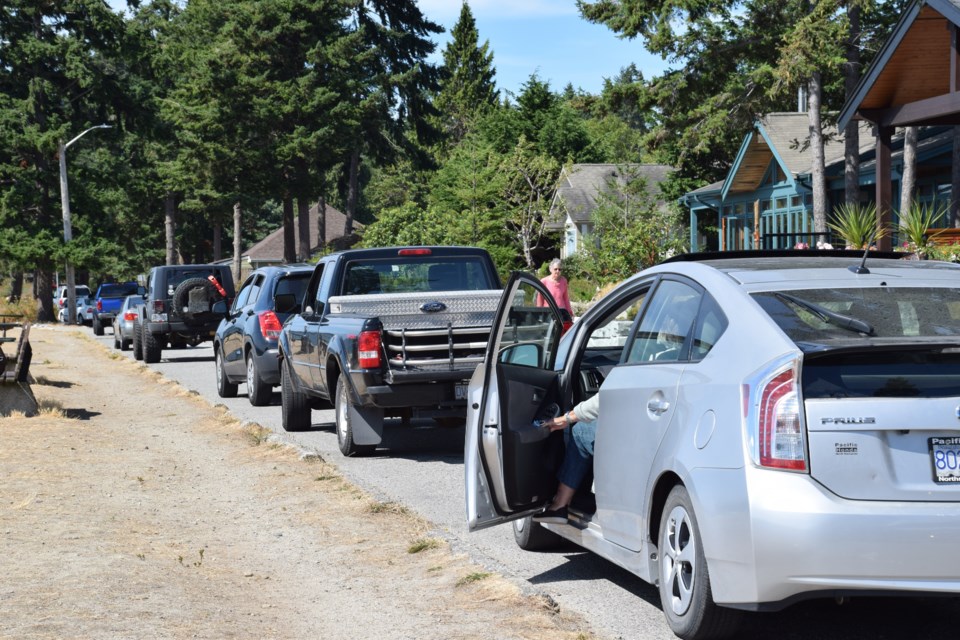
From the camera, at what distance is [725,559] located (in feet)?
17.2

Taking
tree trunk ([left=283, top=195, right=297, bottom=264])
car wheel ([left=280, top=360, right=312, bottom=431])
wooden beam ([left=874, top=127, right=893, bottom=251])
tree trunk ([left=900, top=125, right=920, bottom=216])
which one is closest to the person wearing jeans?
car wheel ([left=280, top=360, right=312, bottom=431])

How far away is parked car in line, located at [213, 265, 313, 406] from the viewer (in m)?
17.5

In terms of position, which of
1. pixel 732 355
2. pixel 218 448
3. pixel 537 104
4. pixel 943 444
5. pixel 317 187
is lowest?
pixel 218 448

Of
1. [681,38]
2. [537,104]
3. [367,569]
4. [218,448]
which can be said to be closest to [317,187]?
[537,104]

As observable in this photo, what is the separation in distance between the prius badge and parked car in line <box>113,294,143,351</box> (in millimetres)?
20807

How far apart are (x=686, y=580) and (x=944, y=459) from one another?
127cm

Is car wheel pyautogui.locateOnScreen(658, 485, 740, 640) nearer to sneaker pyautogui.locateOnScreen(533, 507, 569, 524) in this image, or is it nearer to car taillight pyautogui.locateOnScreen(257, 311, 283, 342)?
sneaker pyautogui.locateOnScreen(533, 507, 569, 524)

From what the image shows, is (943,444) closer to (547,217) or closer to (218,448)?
(218,448)

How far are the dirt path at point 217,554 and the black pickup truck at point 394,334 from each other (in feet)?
2.52

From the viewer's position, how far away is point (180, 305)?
28156mm

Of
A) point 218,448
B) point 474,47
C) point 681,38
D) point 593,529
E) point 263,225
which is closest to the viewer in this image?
point 593,529

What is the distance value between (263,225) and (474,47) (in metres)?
29.8

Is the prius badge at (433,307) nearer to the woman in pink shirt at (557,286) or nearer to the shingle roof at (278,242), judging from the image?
the woman in pink shirt at (557,286)

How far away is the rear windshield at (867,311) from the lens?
5449 millimetres
